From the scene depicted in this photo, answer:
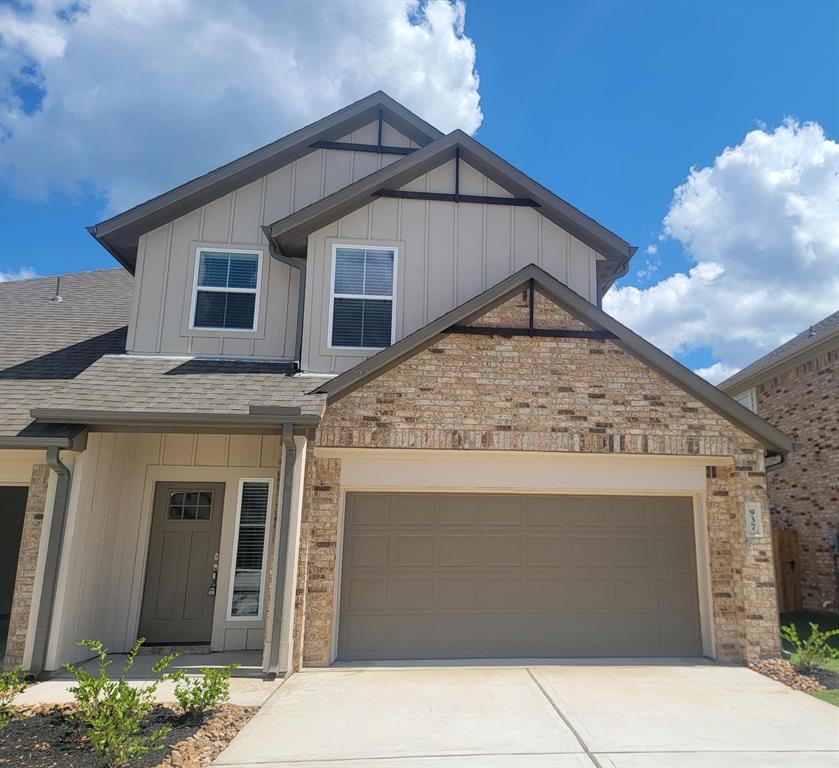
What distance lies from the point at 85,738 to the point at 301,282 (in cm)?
632

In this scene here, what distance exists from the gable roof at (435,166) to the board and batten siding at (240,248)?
0.72 metres

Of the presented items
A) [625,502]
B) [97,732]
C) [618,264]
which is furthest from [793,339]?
[97,732]

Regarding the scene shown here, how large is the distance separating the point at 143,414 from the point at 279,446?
7.24 feet

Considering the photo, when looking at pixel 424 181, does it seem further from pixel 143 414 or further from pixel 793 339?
pixel 793 339

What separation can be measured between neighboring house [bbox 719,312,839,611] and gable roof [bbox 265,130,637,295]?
5774mm

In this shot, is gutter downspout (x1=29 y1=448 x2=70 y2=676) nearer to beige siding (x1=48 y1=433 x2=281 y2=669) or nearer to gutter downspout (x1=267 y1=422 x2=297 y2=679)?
beige siding (x1=48 y1=433 x2=281 y2=669)

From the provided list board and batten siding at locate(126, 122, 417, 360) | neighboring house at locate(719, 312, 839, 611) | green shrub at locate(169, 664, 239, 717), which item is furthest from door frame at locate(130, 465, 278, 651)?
neighboring house at locate(719, 312, 839, 611)

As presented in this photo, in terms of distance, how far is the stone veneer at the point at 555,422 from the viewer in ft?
24.8

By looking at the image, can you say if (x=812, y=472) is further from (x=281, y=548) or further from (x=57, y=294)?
(x=57, y=294)

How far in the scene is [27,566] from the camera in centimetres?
695

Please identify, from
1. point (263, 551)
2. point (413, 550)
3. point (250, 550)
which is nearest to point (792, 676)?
point (413, 550)

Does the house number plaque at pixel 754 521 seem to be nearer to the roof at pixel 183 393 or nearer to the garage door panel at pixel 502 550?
the garage door panel at pixel 502 550

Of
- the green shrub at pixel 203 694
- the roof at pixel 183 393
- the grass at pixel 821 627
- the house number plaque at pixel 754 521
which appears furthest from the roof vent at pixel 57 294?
the grass at pixel 821 627

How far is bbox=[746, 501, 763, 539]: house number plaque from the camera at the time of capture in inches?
303
